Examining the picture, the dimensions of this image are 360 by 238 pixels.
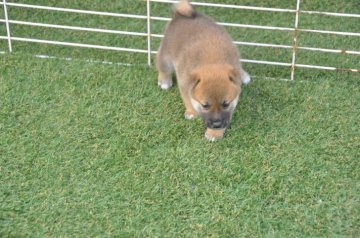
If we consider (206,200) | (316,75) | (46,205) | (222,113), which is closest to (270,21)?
(316,75)

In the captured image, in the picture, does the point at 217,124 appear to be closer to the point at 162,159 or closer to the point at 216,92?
the point at 216,92

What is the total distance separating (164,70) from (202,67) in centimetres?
60

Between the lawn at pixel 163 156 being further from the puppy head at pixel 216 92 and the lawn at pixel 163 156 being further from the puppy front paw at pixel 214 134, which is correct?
the puppy head at pixel 216 92

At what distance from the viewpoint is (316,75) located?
4258 millimetres

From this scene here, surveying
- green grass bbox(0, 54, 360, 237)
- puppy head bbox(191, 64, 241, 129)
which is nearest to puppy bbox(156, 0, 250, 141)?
puppy head bbox(191, 64, 241, 129)

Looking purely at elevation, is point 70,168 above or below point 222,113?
below

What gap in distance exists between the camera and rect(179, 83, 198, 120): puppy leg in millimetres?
3620

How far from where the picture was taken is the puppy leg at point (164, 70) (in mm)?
3984

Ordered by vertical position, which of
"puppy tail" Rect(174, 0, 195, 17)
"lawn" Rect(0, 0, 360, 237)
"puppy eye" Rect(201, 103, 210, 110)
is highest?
"puppy tail" Rect(174, 0, 195, 17)

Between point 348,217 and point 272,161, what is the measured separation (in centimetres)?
57

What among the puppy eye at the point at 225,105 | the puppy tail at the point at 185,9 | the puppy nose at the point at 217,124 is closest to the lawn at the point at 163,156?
the puppy nose at the point at 217,124

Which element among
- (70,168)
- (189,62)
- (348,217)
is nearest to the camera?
(348,217)

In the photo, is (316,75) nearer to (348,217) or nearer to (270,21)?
(270,21)

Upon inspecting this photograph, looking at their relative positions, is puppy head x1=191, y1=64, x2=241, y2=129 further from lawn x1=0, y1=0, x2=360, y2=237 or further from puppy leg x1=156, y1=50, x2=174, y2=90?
puppy leg x1=156, y1=50, x2=174, y2=90
